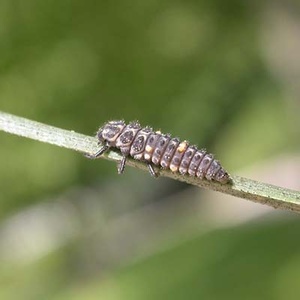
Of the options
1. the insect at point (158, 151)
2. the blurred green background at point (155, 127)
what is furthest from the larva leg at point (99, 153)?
the blurred green background at point (155, 127)

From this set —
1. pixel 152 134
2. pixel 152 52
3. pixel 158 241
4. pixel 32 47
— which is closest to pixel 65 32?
pixel 32 47

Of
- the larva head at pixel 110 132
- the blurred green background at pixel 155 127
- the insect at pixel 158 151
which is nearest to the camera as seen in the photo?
the insect at pixel 158 151

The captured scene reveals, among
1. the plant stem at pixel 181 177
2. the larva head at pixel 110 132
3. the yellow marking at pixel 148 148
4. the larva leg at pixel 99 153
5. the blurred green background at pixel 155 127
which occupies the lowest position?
the plant stem at pixel 181 177

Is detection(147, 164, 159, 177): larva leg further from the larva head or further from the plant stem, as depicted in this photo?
the larva head

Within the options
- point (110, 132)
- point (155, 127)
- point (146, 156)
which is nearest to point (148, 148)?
point (146, 156)

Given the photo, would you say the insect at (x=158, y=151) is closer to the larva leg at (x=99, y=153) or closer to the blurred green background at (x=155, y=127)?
the larva leg at (x=99, y=153)

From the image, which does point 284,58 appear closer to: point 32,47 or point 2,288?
point 32,47

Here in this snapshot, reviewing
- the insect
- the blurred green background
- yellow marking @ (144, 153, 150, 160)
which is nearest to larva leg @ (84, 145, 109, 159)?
the insect

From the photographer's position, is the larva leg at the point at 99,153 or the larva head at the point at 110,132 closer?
the larva leg at the point at 99,153
